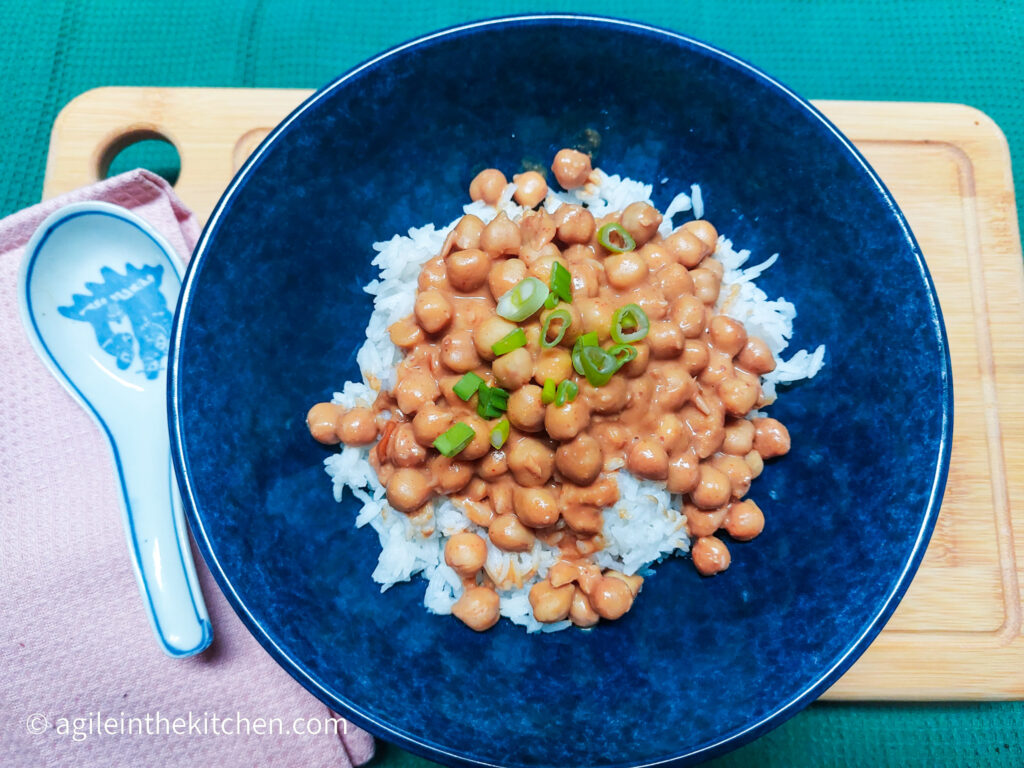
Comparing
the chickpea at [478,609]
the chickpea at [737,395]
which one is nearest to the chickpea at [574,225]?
the chickpea at [737,395]

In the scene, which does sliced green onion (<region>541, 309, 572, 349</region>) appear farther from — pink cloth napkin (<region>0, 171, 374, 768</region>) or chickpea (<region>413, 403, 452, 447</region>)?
pink cloth napkin (<region>0, 171, 374, 768</region>)

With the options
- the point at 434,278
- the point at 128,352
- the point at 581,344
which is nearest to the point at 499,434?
the point at 581,344

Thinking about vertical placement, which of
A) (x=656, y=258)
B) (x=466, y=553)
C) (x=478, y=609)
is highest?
(x=656, y=258)

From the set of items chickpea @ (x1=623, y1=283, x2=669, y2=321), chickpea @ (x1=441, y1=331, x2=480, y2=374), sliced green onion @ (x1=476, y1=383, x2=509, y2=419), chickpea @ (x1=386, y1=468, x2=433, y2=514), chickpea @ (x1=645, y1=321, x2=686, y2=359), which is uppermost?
chickpea @ (x1=623, y1=283, x2=669, y2=321)

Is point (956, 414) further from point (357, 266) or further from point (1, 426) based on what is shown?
point (1, 426)

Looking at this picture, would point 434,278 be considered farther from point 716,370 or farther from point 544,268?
point 716,370

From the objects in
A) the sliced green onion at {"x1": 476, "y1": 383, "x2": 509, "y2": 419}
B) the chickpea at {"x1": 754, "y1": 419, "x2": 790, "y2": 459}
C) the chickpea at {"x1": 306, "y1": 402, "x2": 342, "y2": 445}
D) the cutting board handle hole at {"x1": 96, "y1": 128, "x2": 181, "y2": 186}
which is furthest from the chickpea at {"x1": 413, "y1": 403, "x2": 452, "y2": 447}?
the cutting board handle hole at {"x1": 96, "y1": 128, "x2": 181, "y2": 186}

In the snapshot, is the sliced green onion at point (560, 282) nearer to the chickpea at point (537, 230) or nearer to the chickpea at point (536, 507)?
the chickpea at point (537, 230)
